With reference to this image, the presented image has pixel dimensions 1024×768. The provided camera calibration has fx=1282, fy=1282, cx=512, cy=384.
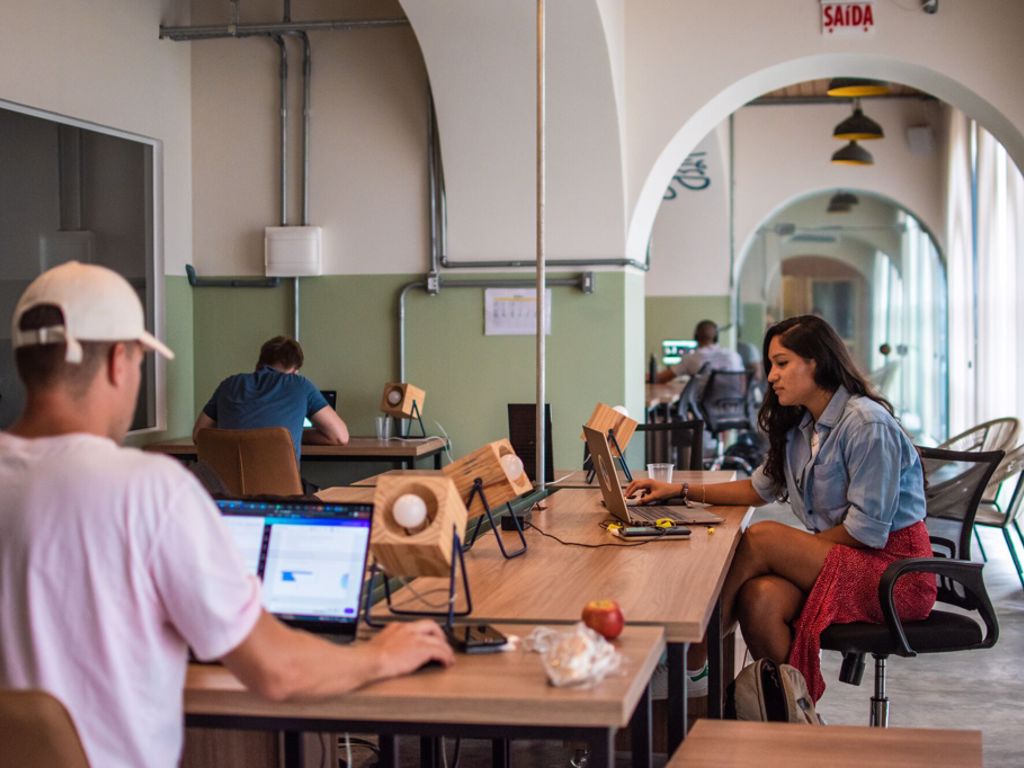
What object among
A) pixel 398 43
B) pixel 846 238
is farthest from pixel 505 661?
pixel 846 238

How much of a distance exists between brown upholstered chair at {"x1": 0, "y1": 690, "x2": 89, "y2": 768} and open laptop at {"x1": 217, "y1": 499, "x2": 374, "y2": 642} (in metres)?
0.56

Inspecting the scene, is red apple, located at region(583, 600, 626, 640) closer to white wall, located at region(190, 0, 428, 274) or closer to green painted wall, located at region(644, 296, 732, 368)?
white wall, located at region(190, 0, 428, 274)

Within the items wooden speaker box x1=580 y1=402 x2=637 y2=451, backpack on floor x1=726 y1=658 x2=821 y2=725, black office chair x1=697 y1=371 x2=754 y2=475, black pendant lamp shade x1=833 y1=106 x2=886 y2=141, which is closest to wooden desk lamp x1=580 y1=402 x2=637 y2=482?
wooden speaker box x1=580 y1=402 x2=637 y2=451

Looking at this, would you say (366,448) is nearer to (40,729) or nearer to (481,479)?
(481,479)

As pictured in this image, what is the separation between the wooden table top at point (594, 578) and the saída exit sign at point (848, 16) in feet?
12.1

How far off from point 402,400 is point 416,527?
13.5ft

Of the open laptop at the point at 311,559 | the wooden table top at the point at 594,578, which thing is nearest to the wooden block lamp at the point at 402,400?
the wooden table top at the point at 594,578

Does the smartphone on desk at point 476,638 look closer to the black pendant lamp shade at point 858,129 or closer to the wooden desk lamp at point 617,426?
the wooden desk lamp at point 617,426

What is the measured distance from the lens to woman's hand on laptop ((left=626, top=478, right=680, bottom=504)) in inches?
157

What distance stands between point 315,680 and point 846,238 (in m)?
13.1

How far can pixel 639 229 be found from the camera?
6801 mm

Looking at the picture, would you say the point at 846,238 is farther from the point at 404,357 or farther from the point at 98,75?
the point at 98,75

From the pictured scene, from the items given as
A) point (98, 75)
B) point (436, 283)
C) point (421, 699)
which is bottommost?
point (421, 699)

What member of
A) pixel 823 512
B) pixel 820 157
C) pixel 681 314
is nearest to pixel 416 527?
pixel 823 512
